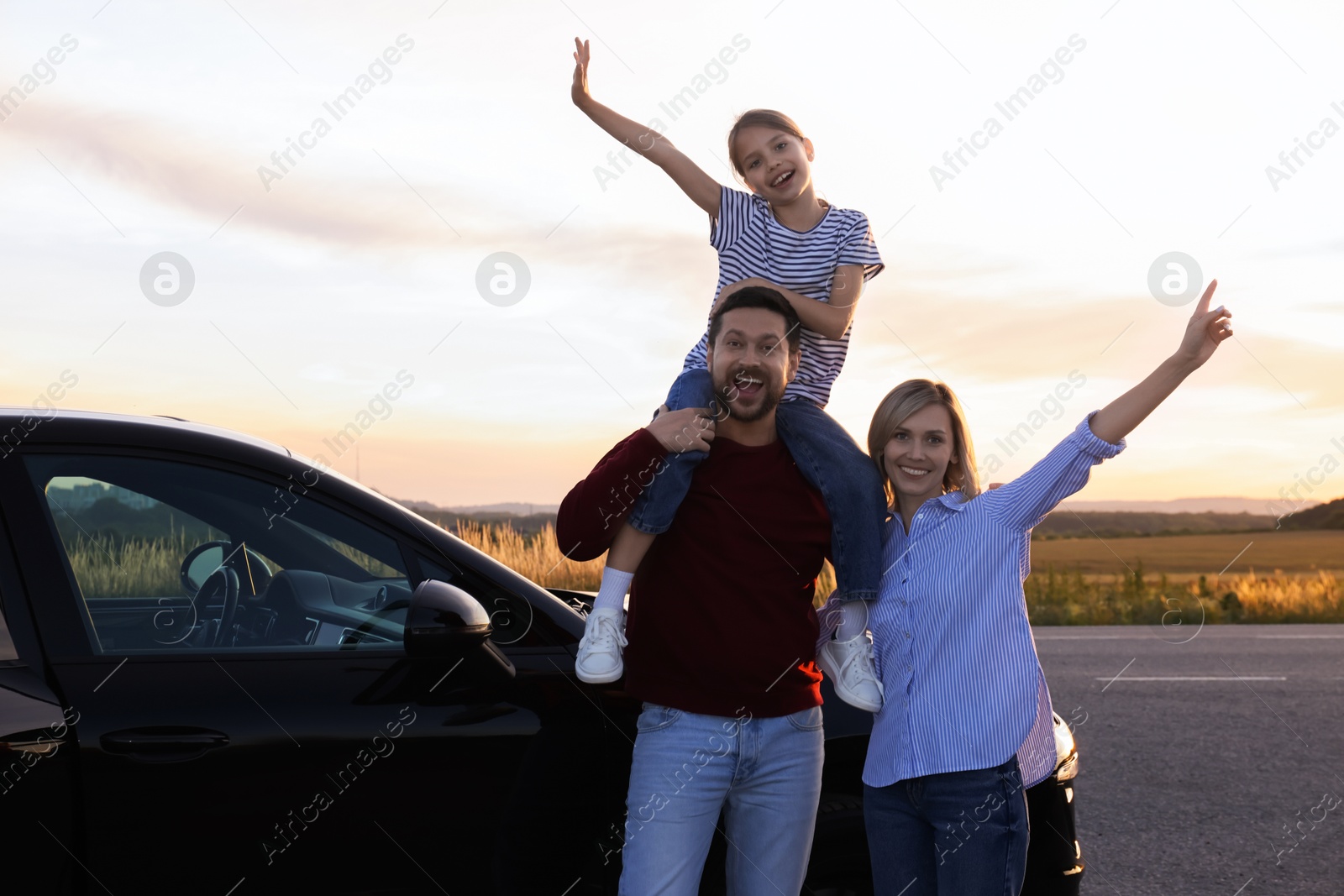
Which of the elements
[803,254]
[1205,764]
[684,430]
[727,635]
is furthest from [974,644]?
[1205,764]

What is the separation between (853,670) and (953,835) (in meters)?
0.45

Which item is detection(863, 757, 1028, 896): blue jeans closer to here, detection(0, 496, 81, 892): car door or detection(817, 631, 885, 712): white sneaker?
detection(817, 631, 885, 712): white sneaker

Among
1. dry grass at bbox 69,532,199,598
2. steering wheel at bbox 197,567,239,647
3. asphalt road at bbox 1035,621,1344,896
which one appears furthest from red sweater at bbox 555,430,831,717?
asphalt road at bbox 1035,621,1344,896

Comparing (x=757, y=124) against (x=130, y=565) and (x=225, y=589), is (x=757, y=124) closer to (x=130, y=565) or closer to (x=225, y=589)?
(x=225, y=589)

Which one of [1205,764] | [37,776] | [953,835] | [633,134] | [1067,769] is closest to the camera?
[37,776]

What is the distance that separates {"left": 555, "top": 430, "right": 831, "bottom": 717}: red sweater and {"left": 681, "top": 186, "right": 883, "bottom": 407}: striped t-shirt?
24.9 inches

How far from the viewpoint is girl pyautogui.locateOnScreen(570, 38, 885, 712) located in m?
2.76

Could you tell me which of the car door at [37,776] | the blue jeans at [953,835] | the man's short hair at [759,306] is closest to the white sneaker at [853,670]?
the blue jeans at [953,835]

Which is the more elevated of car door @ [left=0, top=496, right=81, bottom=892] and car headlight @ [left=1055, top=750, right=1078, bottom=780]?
car door @ [left=0, top=496, right=81, bottom=892]

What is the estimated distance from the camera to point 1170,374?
259cm

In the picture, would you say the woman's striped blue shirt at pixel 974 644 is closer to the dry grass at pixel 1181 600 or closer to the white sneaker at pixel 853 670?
the white sneaker at pixel 853 670

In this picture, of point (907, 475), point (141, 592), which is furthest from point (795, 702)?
point (141, 592)

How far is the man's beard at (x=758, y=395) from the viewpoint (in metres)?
2.75

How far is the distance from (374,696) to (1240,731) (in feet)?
Answer: 21.9
